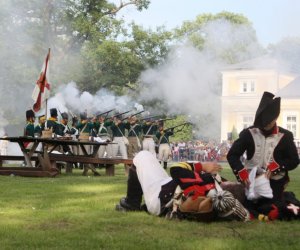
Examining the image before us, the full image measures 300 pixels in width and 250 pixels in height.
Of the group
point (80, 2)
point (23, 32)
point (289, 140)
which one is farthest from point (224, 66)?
point (289, 140)

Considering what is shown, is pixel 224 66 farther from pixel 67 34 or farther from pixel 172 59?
pixel 67 34

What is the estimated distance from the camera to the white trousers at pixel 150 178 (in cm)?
594

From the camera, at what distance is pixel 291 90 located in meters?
37.7

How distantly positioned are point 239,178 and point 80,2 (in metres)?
26.0

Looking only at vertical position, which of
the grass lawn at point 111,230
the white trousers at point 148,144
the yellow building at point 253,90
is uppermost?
the yellow building at point 253,90

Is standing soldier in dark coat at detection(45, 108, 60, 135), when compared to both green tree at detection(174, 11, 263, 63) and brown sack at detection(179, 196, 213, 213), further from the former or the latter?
green tree at detection(174, 11, 263, 63)

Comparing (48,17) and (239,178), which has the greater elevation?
(48,17)

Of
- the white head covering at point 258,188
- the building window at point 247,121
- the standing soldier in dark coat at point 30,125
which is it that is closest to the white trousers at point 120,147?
the standing soldier in dark coat at point 30,125

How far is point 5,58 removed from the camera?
27719 mm

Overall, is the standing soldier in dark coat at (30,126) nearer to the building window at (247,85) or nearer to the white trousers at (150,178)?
the white trousers at (150,178)

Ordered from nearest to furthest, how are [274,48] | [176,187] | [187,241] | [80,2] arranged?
[187,241], [176,187], [274,48], [80,2]

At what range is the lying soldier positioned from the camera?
5418mm

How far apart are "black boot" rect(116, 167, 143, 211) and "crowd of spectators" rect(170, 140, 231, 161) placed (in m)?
25.8

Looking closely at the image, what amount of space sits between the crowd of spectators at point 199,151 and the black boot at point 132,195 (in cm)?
2584
